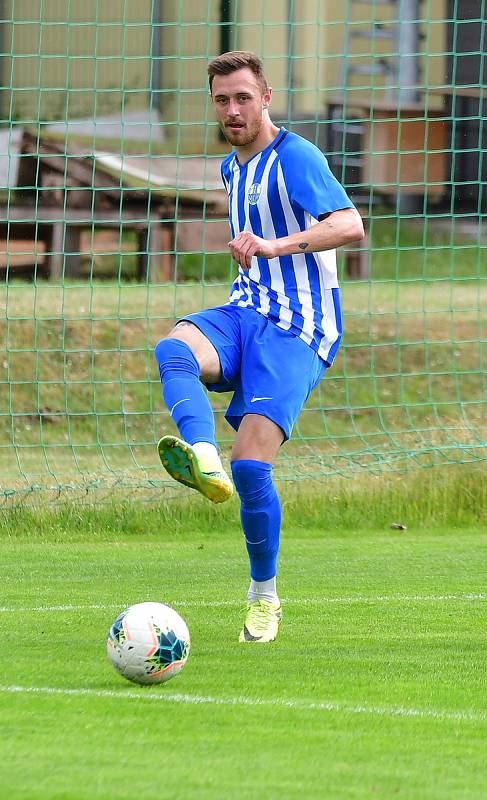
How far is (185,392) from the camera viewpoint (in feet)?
18.1

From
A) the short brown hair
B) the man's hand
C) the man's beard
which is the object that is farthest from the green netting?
the man's hand

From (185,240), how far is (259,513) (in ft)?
48.0

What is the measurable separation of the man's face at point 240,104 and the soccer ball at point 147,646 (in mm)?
2083

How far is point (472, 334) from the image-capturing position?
15781 millimetres

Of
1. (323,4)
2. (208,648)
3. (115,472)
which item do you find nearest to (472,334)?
(115,472)

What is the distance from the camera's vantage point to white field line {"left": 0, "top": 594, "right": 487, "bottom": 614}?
6637mm

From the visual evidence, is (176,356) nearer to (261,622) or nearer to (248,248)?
(248,248)

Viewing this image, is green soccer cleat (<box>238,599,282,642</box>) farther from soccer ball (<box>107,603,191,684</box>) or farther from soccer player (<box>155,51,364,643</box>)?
soccer ball (<box>107,603,191,684</box>)

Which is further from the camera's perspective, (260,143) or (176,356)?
(260,143)

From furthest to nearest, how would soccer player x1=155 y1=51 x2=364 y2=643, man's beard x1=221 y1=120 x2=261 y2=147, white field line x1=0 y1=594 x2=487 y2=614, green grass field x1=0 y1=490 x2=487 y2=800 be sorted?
white field line x1=0 y1=594 x2=487 y2=614 → man's beard x1=221 y1=120 x2=261 y2=147 → soccer player x1=155 y1=51 x2=364 y2=643 → green grass field x1=0 y1=490 x2=487 y2=800

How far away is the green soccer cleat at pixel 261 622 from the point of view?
5.78 metres

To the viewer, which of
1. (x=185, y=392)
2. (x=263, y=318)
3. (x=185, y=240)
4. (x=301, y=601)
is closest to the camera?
(x=185, y=392)

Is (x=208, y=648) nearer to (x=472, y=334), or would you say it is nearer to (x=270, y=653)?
(x=270, y=653)

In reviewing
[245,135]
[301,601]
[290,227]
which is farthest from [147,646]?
[301,601]
